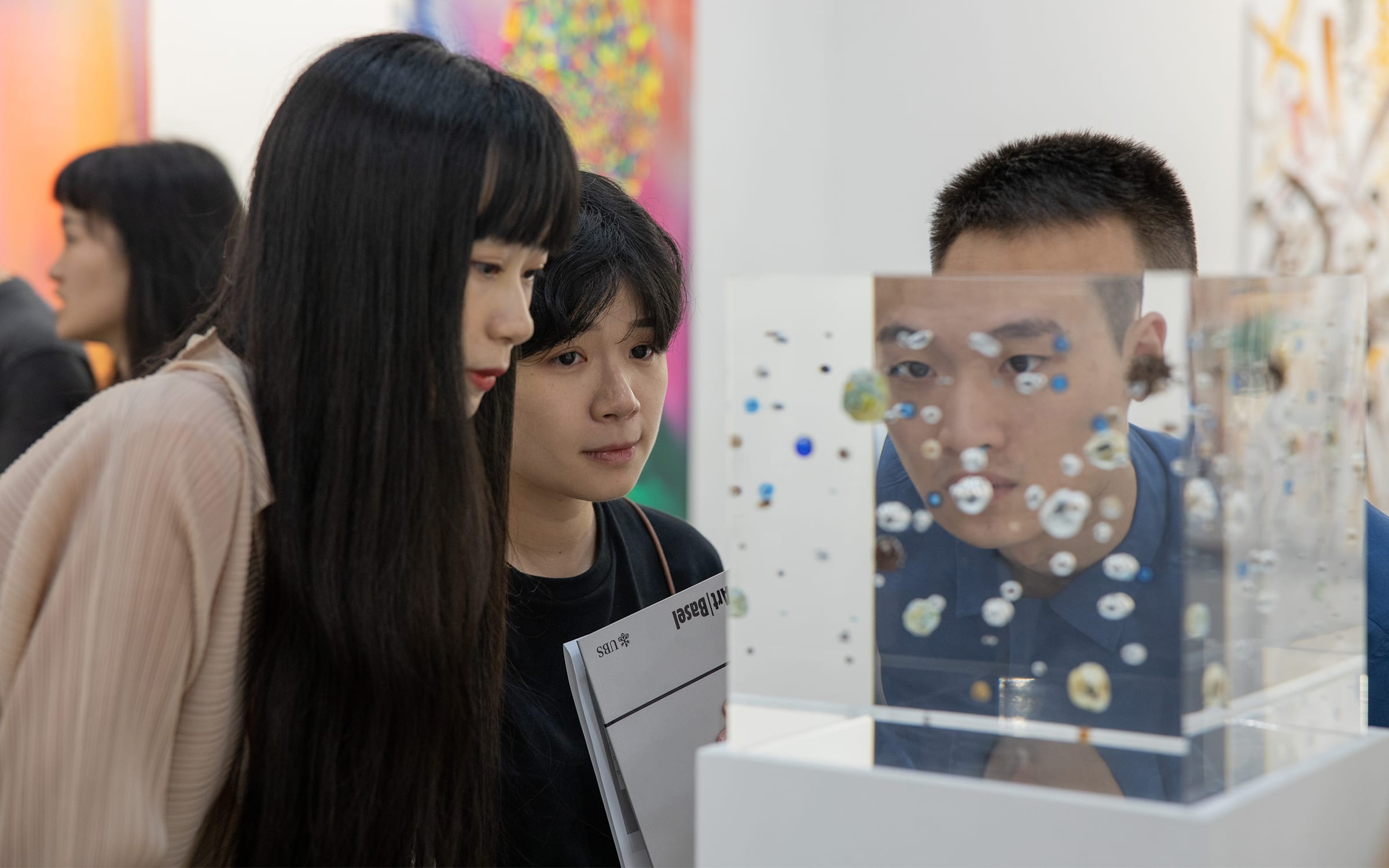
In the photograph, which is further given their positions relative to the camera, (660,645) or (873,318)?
(660,645)

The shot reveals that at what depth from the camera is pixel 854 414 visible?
0.79 metres

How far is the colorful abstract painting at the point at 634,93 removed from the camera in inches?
110

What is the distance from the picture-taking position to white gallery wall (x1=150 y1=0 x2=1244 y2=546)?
2881 millimetres

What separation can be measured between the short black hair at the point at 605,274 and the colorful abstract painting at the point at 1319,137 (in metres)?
1.95

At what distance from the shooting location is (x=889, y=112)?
10.9 ft

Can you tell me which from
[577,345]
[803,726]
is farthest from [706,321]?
[803,726]

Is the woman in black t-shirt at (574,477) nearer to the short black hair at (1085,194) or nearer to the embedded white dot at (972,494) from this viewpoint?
the short black hair at (1085,194)

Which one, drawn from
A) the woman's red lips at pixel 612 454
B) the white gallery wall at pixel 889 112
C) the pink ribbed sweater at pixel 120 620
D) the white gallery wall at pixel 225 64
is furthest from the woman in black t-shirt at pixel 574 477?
the white gallery wall at pixel 889 112

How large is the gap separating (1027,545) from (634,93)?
2.40 meters

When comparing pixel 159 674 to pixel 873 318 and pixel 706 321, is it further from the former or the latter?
pixel 706 321

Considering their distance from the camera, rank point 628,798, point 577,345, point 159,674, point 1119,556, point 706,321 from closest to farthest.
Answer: point 1119,556 < point 159,674 < point 628,798 < point 577,345 < point 706,321

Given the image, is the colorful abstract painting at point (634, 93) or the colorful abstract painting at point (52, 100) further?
the colorful abstract painting at point (634, 93)

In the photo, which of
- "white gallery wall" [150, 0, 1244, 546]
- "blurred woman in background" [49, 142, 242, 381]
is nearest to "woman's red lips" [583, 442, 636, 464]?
"blurred woman in background" [49, 142, 242, 381]

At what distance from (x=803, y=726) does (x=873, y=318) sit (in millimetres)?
261
